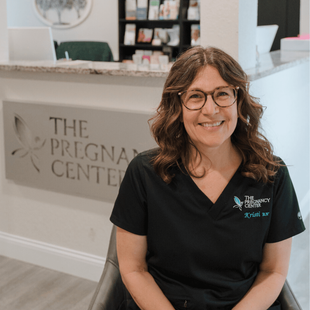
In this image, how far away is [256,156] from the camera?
1.28 m

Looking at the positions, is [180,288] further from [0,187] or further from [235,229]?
[0,187]

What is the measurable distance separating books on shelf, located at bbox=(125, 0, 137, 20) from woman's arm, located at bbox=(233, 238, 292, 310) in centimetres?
584

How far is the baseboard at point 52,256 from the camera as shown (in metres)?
2.58

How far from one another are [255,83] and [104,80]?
78 cm

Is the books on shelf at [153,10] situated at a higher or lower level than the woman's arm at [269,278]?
higher

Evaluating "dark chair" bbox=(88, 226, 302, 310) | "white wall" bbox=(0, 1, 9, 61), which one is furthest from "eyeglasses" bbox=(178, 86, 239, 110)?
"white wall" bbox=(0, 1, 9, 61)

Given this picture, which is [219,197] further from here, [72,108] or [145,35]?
[145,35]

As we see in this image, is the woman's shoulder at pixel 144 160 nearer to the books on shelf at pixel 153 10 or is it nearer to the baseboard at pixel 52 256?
the baseboard at pixel 52 256

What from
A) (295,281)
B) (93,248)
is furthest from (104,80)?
(295,281)

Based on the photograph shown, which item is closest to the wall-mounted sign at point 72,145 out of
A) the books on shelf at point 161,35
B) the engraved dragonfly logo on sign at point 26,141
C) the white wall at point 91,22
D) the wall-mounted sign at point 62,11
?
the engraved dragonfly logo on sign at point 26,141

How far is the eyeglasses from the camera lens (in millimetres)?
1197

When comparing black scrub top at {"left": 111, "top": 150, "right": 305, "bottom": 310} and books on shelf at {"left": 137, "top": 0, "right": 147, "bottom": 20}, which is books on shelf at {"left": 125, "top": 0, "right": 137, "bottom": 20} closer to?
books on shelf at {"left": 137, "top": 0, "right": 147, "bottom": 20}

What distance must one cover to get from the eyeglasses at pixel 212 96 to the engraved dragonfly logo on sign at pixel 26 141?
1534mm

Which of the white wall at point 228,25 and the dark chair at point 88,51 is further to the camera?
the dark chair at point 88,51
